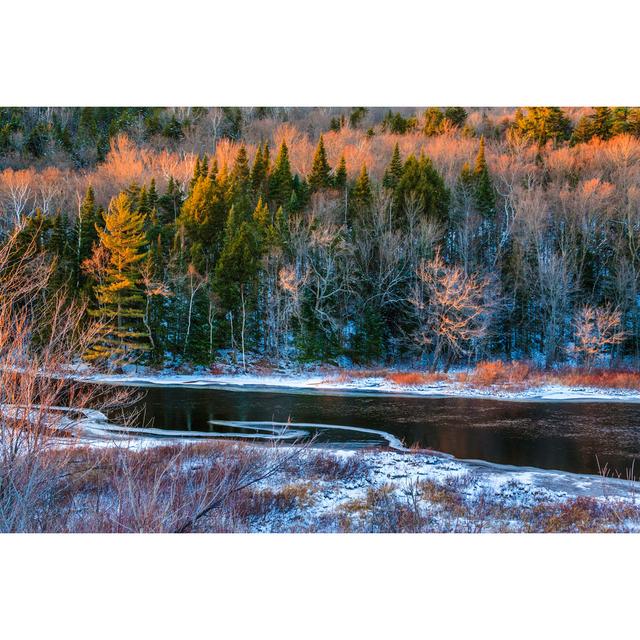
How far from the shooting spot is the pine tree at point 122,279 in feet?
77.0

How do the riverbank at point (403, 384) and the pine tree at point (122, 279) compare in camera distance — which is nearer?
the riverbank at point (403, 384)

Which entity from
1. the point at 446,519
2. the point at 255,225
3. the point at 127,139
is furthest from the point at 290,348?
the point at 446,519

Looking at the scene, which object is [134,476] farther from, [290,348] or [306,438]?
[290,348]

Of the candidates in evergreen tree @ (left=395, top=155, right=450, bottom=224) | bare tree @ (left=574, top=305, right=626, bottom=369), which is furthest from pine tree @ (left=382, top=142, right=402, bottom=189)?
bare tree @ (left=574, top=305, right=626, bottom=369)

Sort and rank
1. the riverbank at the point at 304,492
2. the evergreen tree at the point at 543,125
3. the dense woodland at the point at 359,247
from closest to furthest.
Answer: the riverbank at the point at 304,492 → the dense woodland at the point at 359,247 → the evergreen tree at the point at 543,125

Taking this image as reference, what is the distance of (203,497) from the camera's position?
701 cm

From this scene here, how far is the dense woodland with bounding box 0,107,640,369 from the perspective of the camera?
23.4 meters

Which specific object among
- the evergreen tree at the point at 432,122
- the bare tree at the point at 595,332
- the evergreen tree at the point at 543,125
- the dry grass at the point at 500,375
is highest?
the evergreen tree at the point at 432,122

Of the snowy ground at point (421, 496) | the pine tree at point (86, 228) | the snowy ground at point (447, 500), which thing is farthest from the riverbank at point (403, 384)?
the snowy ground at point (447, 500)

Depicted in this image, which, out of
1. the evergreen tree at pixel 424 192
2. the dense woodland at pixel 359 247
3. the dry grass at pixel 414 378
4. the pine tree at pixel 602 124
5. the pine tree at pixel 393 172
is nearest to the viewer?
the dry grass at pixel 414 378

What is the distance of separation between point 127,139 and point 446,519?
1100 inches

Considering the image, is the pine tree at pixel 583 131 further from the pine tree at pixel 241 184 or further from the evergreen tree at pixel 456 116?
the pine tree at pixel 241 184

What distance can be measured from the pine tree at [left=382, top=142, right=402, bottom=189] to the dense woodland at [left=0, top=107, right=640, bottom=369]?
0.12 m

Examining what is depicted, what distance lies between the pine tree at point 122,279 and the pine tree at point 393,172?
13.2 meters
